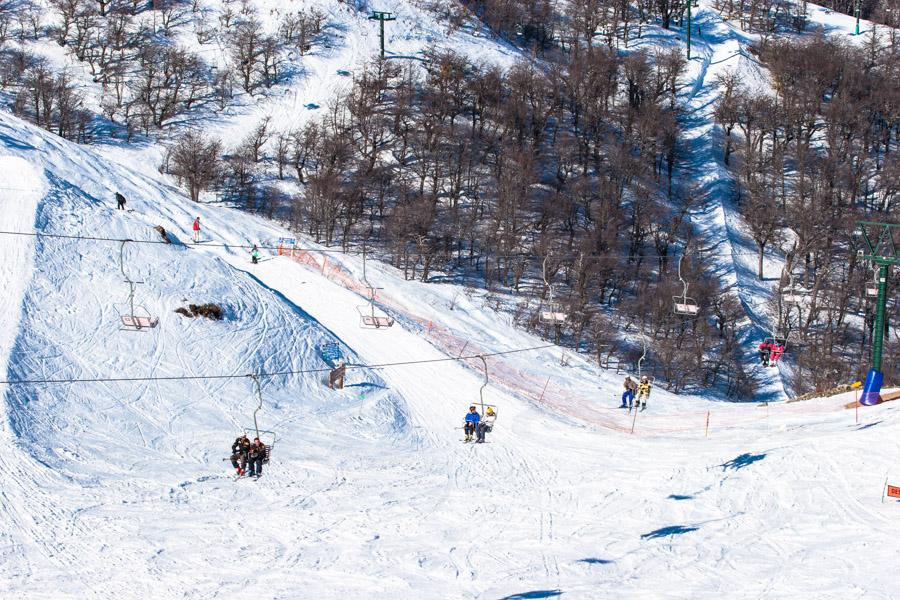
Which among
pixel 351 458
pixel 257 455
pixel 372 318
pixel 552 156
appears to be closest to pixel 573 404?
pixel 372 318

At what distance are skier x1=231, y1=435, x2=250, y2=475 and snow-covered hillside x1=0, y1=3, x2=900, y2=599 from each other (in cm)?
71

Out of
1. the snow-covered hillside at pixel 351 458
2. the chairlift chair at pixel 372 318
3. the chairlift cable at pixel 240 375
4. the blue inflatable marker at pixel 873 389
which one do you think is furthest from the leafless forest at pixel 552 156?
the blue inflatable marker at pixel 873 389

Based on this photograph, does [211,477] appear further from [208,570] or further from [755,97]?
[755,97]

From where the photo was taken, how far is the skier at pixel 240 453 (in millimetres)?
28375

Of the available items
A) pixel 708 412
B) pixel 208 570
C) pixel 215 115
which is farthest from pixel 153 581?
pixel 215 115

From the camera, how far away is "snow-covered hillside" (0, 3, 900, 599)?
2253cm

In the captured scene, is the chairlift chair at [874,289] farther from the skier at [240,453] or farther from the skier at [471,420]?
the skier at [240,453]

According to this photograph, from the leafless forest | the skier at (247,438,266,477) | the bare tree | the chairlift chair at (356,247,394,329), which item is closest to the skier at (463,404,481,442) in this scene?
the skier at (247,438,266,477)

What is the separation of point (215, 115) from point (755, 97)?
4431cm

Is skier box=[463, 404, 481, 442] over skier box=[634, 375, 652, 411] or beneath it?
over

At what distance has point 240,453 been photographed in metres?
28.6

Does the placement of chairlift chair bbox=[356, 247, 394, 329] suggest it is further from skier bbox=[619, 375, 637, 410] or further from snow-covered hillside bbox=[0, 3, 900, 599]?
skier bbox=[619, 375, 637, 410]

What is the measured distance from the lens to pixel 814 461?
92.7ft

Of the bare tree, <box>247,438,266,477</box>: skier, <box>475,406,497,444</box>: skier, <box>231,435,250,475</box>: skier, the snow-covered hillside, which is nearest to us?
the snow-covered hillside
